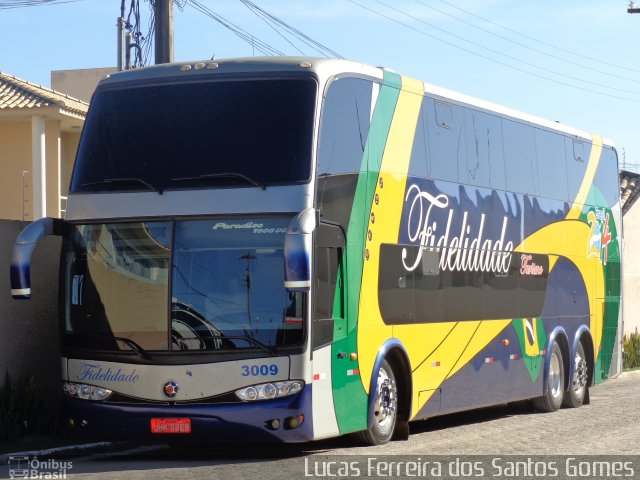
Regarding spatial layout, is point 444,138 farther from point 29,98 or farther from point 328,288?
point 29,98

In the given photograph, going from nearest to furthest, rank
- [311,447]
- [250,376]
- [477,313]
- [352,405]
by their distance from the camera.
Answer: [250,376]
[352,405]
[311,447]
[477,313]

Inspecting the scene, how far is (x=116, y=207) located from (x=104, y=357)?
4.98 ft

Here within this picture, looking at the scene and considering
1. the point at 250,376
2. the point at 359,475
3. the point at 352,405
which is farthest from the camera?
the point at 352,405

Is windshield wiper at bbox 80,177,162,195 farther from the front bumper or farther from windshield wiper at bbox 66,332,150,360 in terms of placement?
the front bumper

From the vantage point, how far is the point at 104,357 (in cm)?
1274

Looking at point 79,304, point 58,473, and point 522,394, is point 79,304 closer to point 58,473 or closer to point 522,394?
point 58,473

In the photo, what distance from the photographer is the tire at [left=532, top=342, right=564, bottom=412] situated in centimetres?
1928

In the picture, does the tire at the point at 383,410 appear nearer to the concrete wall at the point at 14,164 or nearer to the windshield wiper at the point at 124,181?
the windshield wiper at the point at 124,181

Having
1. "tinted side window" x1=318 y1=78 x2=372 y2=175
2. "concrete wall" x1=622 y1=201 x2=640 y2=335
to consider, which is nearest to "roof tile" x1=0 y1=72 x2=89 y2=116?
"concrete wall" x1=622 y1=201 x2=640 y2=335

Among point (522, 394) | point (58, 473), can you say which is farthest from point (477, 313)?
point (58, 473)

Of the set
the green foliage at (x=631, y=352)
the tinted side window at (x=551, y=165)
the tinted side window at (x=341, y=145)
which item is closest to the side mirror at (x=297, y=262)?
the tinted side window at (x=341, y=145)

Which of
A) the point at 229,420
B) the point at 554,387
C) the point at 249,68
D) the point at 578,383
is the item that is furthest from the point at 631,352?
the point at 229,420

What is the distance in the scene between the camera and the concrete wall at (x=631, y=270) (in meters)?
34.3

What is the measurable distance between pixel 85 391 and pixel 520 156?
8.07 m
